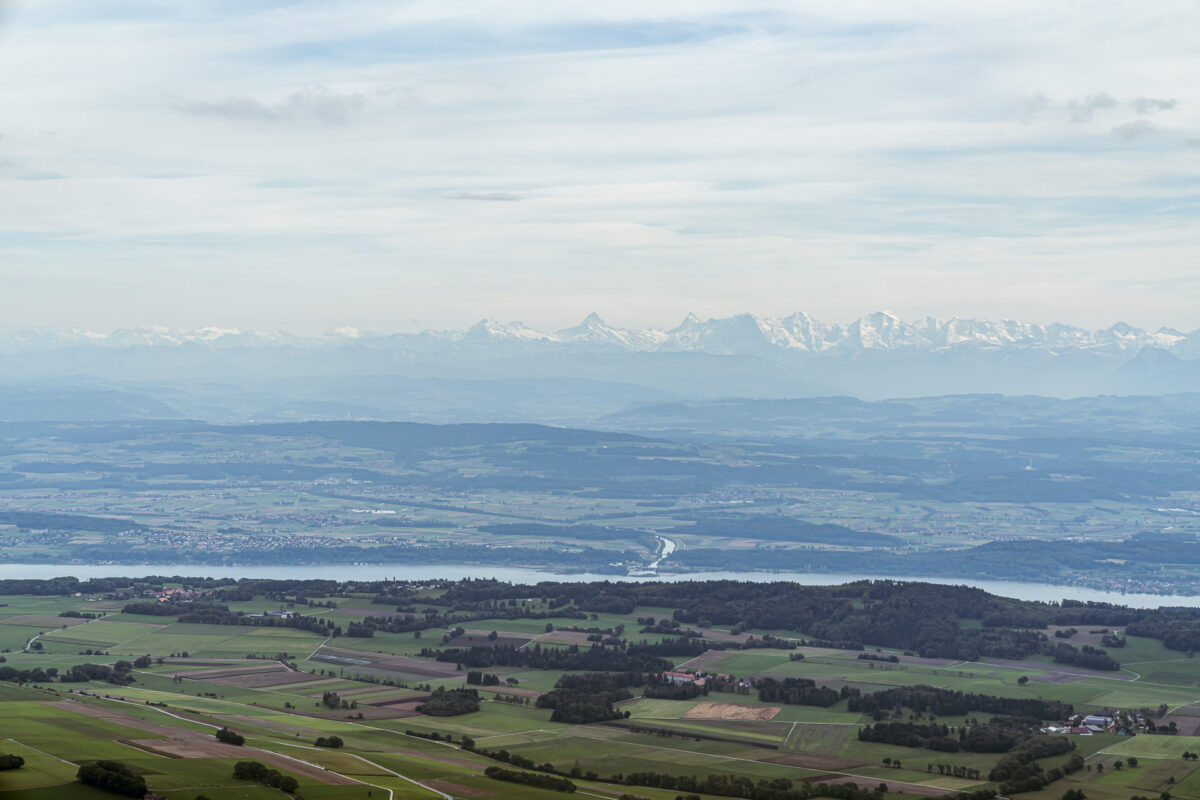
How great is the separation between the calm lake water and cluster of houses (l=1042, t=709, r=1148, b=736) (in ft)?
220

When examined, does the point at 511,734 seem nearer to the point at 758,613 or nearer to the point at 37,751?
the point at 37,751

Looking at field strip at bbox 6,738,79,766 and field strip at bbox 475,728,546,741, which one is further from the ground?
field strip at bbox 6,738,79,766

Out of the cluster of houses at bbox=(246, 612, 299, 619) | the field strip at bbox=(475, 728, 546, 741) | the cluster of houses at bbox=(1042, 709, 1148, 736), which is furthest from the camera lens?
the cluster of houses at bbox=(246, 612, 299, 619)

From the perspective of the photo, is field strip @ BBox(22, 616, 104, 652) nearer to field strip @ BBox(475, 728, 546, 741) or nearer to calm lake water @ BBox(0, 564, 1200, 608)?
field strip @ BBox(475, 728, 546, 741)

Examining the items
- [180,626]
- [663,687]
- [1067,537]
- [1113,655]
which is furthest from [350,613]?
[1067,537]

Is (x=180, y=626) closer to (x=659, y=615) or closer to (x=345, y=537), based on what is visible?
(x=659, y=615)

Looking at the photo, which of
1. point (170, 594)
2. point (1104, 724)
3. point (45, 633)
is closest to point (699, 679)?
point (1104, 724)

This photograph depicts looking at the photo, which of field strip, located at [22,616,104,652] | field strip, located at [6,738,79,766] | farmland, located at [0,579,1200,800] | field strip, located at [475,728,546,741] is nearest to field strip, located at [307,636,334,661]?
farmland, located at [0,579,1200,800]

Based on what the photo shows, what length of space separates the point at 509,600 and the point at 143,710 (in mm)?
54615

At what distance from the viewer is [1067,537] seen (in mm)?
193625

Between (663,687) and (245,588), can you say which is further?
(245,588)

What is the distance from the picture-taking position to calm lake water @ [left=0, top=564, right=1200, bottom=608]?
499 feet

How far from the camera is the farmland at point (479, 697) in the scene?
61719 millimetres

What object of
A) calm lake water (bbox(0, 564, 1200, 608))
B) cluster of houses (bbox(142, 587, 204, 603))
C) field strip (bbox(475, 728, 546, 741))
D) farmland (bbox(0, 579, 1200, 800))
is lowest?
field strip (bbox(475, 728, 546, 741))
